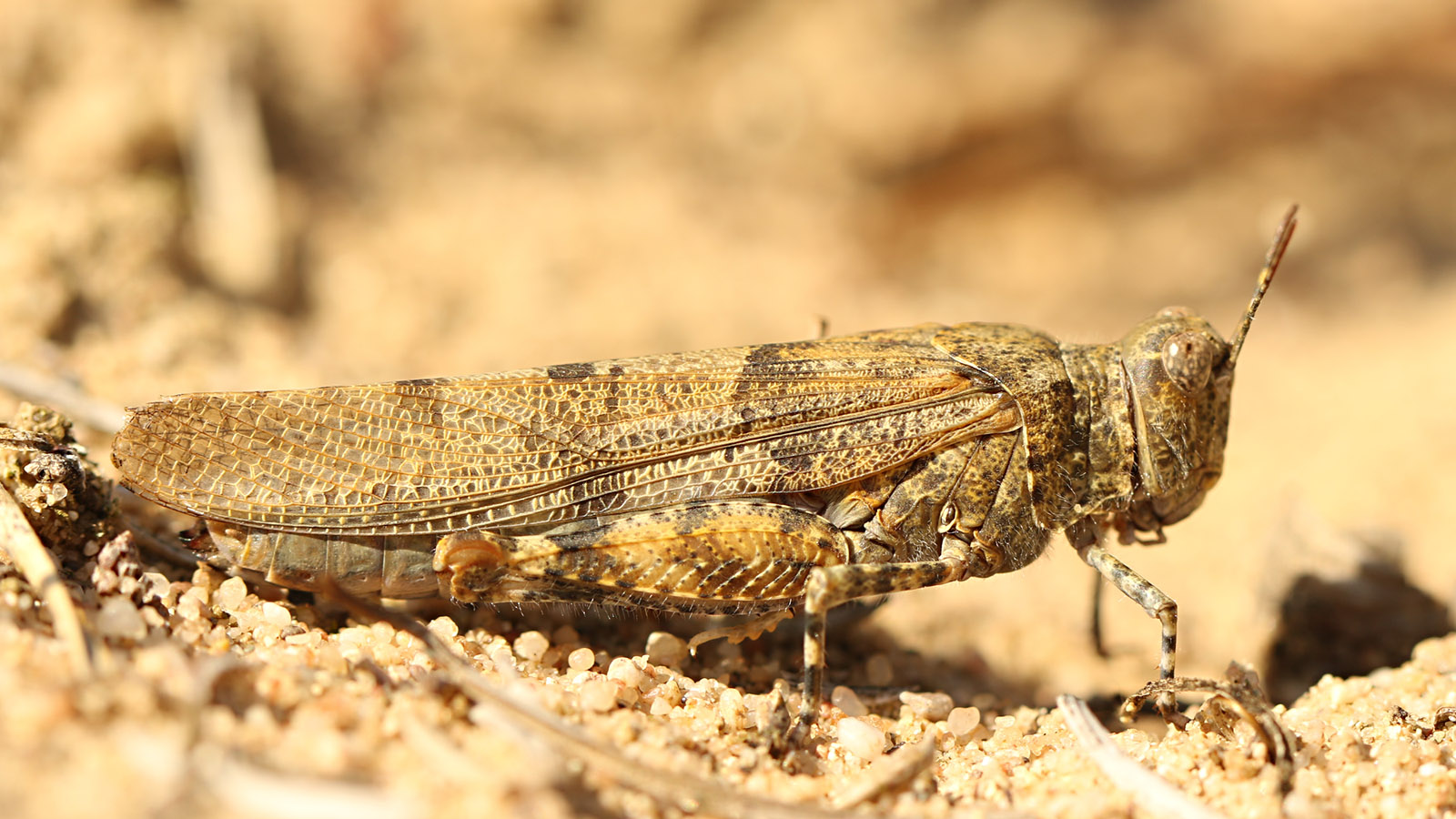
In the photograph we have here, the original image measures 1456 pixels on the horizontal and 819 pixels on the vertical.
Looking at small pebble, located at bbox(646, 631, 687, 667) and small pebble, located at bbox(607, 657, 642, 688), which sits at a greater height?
small pebble, located at bbox(646, 631, 687, 667)

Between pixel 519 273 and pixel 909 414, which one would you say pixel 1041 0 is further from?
pixel 909 414

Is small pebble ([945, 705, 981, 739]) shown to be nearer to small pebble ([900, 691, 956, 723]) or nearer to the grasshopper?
small pebble ([900, 691, 956, 723])

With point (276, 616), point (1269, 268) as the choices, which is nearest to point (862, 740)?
point (276, 616)

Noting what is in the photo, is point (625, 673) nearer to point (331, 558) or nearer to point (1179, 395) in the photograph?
point (331, 558)

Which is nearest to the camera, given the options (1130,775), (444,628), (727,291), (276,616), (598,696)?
(1130,775)

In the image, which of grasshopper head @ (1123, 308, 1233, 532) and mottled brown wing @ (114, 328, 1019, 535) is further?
grasshopper head @ (1123, 308, 1233, 532)

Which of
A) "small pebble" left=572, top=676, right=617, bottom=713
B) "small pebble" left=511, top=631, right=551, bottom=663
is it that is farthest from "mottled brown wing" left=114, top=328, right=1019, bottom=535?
"small pebble" left=572, top=676, right=617, bottom=713

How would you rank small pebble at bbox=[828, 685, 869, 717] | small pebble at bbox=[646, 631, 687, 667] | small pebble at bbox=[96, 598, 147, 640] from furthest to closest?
A: small pebble at bbox=[646, 631, 687, 667]
small pebble at bbox=[828, 685, 869, 717]
small pebble at bbox=[96, 598, 147, 640]
